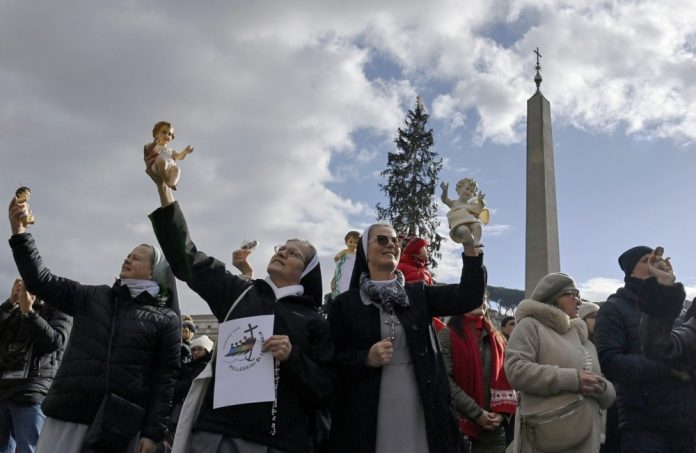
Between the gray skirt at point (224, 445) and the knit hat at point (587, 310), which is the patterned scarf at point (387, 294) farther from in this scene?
the knit hat at point (587, 310)

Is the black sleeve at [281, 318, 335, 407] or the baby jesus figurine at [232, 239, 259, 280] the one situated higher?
the baby jesus figurine at [232, 239, 259, 280]

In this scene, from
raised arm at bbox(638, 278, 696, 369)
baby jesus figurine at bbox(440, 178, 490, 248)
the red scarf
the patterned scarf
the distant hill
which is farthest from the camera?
the distant hill

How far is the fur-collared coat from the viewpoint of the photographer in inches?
160

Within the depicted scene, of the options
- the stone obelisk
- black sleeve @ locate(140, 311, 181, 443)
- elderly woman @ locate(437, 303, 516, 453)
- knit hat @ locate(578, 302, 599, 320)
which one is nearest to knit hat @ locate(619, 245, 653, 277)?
elderly woman @ locate(437, 303, 516, 453)

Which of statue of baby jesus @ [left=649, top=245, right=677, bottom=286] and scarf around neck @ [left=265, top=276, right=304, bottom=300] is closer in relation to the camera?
statue of baby jesus @ [left=649, top=245, right=677, bottom=286]

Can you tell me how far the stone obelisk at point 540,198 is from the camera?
1844 centimetres

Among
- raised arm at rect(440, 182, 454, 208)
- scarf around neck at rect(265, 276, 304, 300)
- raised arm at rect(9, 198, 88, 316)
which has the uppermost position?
raised arm at rect(440, 182, 454, 208)

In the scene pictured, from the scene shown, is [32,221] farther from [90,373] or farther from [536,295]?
[536,295]

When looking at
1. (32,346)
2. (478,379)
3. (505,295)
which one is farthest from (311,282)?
(505,295)

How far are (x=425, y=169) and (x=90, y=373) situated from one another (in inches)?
1196

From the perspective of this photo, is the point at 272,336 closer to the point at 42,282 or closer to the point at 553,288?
the point at 42,282

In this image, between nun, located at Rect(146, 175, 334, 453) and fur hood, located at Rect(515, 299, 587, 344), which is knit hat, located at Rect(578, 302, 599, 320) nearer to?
fur hood, located at Rect(515, 299, 587, 344)

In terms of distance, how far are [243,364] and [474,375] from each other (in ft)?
6.79

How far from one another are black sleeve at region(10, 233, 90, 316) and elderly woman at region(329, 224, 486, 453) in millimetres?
1862
